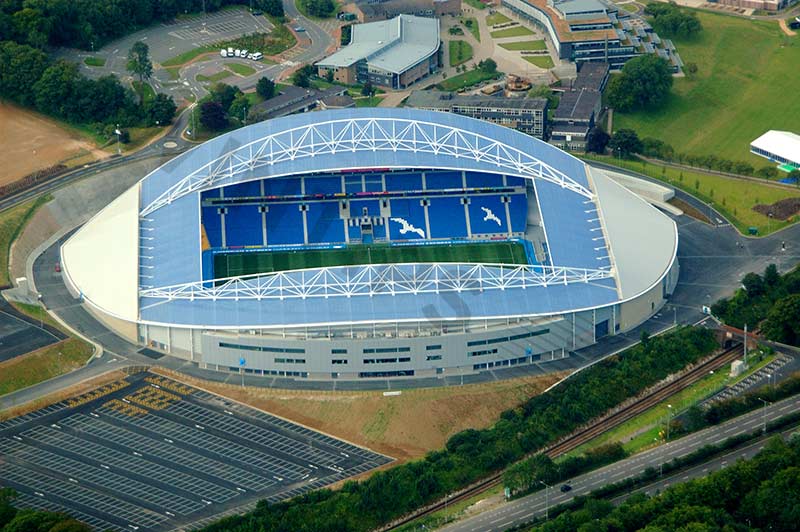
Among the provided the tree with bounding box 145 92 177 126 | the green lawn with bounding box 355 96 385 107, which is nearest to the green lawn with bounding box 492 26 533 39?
the green lawn with bounding box 355 96 385 107

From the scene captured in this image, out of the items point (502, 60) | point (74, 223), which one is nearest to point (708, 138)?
point (502, 60)

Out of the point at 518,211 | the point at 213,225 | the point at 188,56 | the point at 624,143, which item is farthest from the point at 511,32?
the point at 213,225

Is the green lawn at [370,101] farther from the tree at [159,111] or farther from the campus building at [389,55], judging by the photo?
the tree at [159,111]

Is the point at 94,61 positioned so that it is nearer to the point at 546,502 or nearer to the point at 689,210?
the point at 689,210

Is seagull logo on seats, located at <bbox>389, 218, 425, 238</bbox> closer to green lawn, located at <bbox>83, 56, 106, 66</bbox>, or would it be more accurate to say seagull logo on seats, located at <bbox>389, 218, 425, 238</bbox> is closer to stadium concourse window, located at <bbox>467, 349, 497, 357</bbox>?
stadium concourse window, located at <bbox>467, 349, 497, 357</bbox>

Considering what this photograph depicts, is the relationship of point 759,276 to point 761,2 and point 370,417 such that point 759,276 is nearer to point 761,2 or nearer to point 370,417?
point 370,417

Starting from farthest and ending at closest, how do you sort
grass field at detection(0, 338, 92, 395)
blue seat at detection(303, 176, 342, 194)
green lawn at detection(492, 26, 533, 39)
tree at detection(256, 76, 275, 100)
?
1. green lawn at detection(492, 26, 533, 39)
2. tree at detection(256, 76, 275, 100)
3. blue seat at detection(303, 176, 342, 194)
4. grass field at detection(0, 338, 92, 395)
